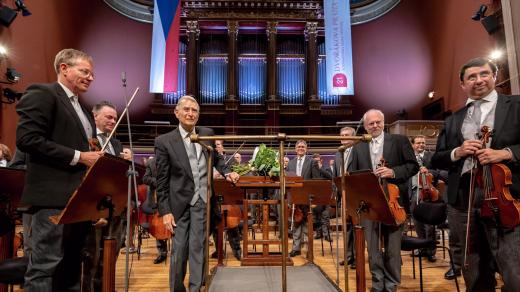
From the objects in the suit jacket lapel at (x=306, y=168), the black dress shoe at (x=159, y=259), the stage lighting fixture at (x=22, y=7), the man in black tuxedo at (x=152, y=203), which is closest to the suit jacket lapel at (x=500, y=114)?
the man in black tuxedo at (x=152, y=203)

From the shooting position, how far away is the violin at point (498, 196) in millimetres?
2018

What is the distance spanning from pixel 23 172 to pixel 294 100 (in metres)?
9.28

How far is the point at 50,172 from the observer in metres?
2.12

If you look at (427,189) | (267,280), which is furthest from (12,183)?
(427,189)

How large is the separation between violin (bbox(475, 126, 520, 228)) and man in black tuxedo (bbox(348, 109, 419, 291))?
0.84 m

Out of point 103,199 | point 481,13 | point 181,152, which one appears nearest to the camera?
point 103,199

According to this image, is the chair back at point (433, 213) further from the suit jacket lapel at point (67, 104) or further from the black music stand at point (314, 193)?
the suit jacket lapel at point (67, 104)

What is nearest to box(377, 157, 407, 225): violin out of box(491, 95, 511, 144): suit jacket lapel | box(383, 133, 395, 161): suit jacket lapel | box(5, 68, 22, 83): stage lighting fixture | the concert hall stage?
box(383, 133, 395, 161): suit jacket lapel

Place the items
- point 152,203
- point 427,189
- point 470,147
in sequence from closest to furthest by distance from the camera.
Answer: point 470,147 < point 427,189 < point 152,203

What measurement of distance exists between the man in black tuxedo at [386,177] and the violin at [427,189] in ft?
5.35

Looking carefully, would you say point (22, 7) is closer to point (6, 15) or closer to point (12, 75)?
point (6, 15)

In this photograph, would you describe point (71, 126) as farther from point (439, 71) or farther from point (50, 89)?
point (439, 71)

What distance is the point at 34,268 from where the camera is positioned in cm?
205

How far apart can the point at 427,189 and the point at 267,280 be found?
2.86 m
